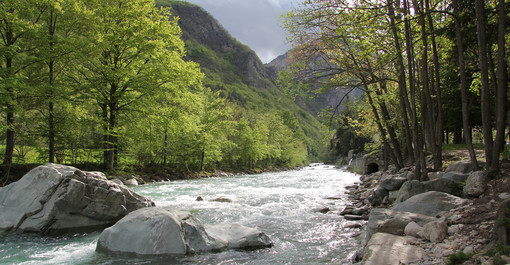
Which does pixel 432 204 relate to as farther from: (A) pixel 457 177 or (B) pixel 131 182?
(B) pixel 131 182

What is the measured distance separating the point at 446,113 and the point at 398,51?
24654mm

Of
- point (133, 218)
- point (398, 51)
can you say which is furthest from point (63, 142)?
point (398, 51)

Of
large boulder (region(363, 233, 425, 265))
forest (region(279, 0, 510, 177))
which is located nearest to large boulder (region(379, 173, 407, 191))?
forest (region(279, 0, 510, 177))

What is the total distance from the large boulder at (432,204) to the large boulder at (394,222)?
636mm

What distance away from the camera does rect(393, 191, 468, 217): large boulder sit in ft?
23.0

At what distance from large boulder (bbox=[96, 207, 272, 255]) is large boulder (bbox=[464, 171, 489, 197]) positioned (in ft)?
17.7

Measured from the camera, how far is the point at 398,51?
10.2 meters

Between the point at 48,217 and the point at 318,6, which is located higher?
the point at 318,6

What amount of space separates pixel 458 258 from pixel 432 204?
3391 millimetres

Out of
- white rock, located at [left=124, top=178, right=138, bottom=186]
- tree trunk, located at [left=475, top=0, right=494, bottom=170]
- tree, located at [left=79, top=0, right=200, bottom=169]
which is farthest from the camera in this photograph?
white rock, located at [left=124, top=178, right=138, bottom=186]

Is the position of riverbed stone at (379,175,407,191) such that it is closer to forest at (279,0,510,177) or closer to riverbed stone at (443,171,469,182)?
forest at (279,0,510,177)

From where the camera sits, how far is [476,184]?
25.2 ft

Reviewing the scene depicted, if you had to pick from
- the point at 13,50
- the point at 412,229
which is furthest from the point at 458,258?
the point at 13,50

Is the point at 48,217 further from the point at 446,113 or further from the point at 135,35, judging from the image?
the point at 446,113
